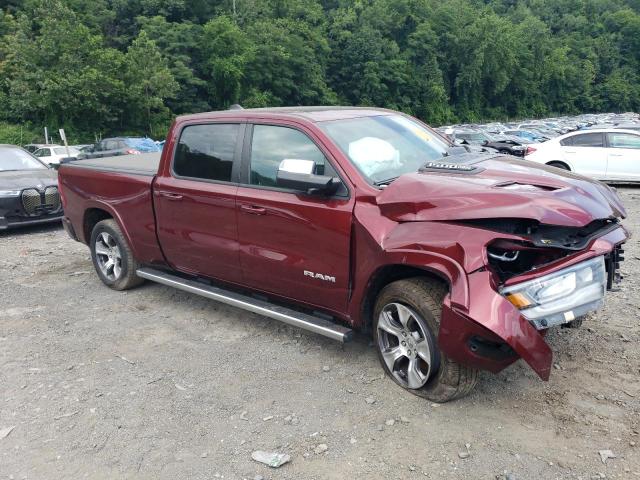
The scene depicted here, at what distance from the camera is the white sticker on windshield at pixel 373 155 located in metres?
3.93

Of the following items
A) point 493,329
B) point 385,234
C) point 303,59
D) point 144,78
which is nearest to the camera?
point 493,329

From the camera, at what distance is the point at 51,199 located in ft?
30.2

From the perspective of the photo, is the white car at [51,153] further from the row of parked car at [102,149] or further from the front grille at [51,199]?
the front grille at [51,199]

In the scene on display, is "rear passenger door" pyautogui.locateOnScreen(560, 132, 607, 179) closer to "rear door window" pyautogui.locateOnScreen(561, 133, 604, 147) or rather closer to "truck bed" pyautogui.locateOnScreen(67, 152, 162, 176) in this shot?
"rear door window" pyautogui.locateOnScreen(561, 133, 604, 147)

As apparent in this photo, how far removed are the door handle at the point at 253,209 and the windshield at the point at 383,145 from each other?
74cm

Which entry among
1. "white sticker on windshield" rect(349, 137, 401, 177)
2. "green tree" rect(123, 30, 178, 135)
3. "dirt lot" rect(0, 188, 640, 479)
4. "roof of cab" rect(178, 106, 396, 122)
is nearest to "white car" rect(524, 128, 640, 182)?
"dirt lot" rect(0, 188, 640, 479)

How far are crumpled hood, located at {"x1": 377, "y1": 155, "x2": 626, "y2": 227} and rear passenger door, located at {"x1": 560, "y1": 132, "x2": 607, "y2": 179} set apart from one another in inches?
395

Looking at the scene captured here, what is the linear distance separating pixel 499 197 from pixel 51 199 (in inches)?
319

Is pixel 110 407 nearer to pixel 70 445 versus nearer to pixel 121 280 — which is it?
pixel 70 445

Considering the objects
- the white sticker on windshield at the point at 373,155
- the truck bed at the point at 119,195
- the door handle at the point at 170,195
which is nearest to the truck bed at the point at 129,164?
the truck bed at the point at 119,195

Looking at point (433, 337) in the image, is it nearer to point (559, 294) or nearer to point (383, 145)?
point (559, 294)

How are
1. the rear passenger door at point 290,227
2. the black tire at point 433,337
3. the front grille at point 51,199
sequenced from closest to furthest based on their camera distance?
the black tire at point 433,337 < the rear passenger door at point 290,227 < the front grille at point 51,199

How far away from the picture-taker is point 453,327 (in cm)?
309

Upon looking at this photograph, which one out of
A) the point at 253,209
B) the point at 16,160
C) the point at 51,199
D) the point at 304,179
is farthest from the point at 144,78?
the point at 304,179
